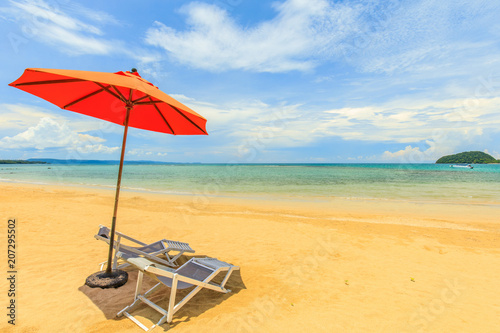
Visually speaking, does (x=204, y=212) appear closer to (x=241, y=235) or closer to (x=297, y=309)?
(x=241, y=235)

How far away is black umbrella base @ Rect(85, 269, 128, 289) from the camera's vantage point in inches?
151

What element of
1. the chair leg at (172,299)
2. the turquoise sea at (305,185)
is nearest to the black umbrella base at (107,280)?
the chair leg at (172,299)

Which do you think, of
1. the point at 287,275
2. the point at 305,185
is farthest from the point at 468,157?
the point at 287,275

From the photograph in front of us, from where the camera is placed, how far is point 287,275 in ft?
15.5

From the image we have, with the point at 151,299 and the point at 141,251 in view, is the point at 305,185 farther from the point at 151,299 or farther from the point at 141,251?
the point at 151,299

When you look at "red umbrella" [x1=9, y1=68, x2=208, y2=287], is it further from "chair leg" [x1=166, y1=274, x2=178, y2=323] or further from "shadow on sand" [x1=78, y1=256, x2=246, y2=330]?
"chair leg" [x1=166, y1=274, x2=178, y2=323]

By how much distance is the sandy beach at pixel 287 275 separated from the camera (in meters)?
3.25

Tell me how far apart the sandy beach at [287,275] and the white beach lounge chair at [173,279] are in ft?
0.50

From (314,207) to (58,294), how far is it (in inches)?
444

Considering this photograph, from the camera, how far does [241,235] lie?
7359mm

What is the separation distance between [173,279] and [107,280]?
5.62 feet

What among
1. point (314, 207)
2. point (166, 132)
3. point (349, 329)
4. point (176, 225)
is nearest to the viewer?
point (349, 329)

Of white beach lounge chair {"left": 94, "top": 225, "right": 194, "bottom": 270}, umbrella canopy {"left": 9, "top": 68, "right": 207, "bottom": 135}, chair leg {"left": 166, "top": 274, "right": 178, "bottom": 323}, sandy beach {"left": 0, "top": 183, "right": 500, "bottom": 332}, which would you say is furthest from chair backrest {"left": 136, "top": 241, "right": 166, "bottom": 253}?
umbrella canopy {"left": 9, "top": 68, "right": 207, "bottom": 135}

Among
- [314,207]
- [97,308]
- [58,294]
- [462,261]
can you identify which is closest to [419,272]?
[462,261]
